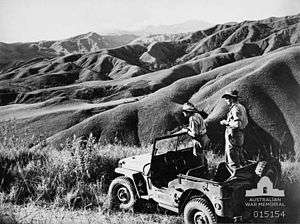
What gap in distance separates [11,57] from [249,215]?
134 metres

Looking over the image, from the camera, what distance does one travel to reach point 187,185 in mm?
4879

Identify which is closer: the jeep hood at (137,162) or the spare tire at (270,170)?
the spare tire at (270,170)

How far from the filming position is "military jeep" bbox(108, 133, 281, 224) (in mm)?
4508

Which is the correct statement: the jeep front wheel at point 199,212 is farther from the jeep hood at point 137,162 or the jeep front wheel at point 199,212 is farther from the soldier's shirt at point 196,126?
the soldier's shirt at point 196,126

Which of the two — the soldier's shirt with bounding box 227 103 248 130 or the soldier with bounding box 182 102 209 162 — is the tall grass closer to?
the soldier with bounding box 182 102 209 162

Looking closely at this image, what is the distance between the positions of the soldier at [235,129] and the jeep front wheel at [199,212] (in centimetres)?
111

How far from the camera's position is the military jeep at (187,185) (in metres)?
4.51

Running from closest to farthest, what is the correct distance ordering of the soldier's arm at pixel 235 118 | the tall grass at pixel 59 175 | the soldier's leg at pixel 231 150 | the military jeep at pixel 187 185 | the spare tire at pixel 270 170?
the military jeep at pixel 187 185
the spare tire at pixel 270 170
the soldier's arm at pixel 235 118
the soldier's leg at pixel 231 150
the tall grass at pixel 59 175

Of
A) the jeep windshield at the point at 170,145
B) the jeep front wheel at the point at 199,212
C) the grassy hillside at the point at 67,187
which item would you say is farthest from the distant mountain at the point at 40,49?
the jeep front wheel at the point at 199,212

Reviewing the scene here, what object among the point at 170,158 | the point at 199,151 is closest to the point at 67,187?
the point at 170,158

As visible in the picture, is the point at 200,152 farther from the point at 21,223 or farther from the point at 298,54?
the point at 298,54

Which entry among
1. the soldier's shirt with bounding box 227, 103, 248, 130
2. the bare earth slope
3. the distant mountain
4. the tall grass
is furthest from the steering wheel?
the distant mountain


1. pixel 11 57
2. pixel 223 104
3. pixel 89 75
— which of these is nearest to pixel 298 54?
pixel 223 104

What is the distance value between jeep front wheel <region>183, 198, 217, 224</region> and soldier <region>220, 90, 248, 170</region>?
1108 mm
